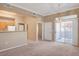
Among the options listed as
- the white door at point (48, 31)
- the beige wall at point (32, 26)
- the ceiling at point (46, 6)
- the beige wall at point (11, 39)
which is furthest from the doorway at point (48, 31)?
the beige wall at point (11, 39)

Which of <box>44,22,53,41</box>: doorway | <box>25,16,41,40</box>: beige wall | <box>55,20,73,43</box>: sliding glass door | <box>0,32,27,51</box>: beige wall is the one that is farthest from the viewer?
<box>25,16,41,40</box>: beige wall

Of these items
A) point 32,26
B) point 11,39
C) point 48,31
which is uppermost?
point 32,26

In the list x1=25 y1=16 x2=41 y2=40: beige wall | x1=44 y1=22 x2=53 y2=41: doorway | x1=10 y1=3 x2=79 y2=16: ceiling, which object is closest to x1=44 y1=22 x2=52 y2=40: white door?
x1=44 y1=22 x2=53 y2=41: doorway

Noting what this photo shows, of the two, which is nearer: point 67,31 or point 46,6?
point 46,6

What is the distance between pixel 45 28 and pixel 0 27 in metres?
4.83

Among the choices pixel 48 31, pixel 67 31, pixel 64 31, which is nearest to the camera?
pixel 67 31

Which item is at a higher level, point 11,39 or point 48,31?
point 48,31

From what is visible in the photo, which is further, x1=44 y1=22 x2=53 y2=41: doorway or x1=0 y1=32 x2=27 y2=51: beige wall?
x1=44 y1=22 x2=53 y2=41: doorway

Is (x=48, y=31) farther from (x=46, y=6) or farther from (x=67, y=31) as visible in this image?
(x=46, y=6)

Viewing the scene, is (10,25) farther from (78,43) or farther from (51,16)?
Result: (78,43)

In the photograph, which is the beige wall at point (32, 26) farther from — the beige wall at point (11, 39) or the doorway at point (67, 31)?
the beige wall at point (11, 39)

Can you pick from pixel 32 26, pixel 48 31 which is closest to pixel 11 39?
pixel 32 26

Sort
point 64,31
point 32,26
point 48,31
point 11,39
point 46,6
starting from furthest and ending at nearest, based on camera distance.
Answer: point 32,26 < point 48,31 < point 64,31 < point 46,6 < point 11,39

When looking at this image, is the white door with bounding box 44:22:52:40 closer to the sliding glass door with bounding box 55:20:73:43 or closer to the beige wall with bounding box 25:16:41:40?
the sliding glass door with bounding box 55:20:73:43
